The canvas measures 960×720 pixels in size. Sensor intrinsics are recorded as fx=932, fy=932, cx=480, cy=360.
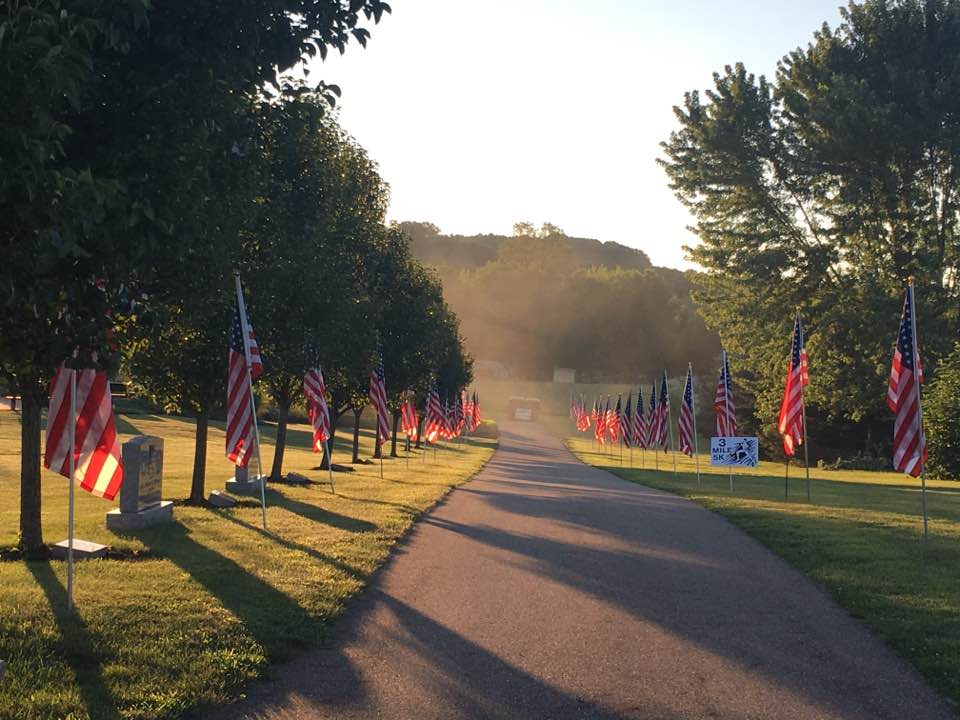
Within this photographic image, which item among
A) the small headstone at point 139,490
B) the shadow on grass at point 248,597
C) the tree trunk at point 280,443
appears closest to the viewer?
the shadow on grass at point 248,597

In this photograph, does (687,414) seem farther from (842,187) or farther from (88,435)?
(88,435)

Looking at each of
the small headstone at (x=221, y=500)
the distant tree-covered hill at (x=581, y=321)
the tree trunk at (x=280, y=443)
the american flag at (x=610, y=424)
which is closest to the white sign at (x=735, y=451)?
the tree trunk at (x=280, y=443)

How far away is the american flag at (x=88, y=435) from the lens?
9.01 metres

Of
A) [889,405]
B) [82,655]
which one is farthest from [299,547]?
[889,405]

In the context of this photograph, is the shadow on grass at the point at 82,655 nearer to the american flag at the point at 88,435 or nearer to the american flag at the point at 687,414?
the american flag at the point at 88,435

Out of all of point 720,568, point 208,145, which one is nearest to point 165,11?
point 208,145

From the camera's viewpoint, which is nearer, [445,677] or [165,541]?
[445,677]

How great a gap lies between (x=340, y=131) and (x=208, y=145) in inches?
819

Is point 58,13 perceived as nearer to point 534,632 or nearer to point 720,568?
point 534,632

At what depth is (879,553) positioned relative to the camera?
1272cm

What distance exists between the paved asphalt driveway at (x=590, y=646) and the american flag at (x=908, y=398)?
2.73 meters

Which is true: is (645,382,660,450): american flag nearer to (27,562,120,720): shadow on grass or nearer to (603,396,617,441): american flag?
(603,396,617,441): american flag

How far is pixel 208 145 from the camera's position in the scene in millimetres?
6988

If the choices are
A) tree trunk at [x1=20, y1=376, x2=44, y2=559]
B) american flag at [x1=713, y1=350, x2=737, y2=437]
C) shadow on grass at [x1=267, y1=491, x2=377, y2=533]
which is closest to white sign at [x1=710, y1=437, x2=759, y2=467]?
american flag at [x1=713, y1=350, x2=737, y2=437]
